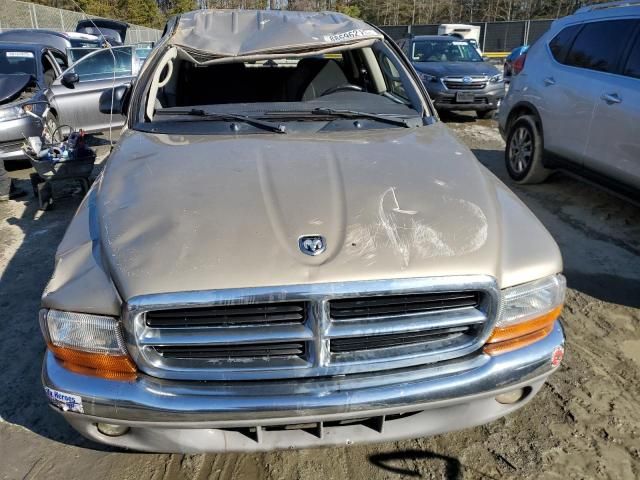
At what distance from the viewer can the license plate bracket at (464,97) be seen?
10.1 metres

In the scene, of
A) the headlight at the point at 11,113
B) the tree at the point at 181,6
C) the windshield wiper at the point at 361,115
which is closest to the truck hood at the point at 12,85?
the headlight at the point at 11,113

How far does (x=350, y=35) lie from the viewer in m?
3.57

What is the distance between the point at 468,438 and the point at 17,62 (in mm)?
8411

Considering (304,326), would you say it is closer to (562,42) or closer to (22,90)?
(562,42)

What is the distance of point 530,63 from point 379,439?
5574 mm

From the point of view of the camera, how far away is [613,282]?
3982mm

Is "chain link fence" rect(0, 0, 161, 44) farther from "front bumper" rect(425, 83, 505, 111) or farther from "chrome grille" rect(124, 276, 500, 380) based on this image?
"chrome grille" rect(124, 276, 500, 380)

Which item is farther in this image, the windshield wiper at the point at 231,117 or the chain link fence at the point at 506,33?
the chain link fence at the point at 506,33

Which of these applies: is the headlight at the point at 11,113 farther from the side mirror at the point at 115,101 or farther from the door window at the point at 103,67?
the side mirror at the point at 115,101

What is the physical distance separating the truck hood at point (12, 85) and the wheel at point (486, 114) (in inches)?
322

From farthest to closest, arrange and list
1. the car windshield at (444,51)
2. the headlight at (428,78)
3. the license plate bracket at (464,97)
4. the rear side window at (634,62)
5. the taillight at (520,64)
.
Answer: the car windshield at (444,51) → the headlight at (428,78) → the license plate bracket at (464,97) → the taillight at (520,64) → the rear side window at (634,62)

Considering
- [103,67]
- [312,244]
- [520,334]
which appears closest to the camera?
[312,244]

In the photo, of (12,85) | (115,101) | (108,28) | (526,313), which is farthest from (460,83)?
(108,28)

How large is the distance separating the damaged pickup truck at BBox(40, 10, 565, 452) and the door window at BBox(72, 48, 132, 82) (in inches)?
278
